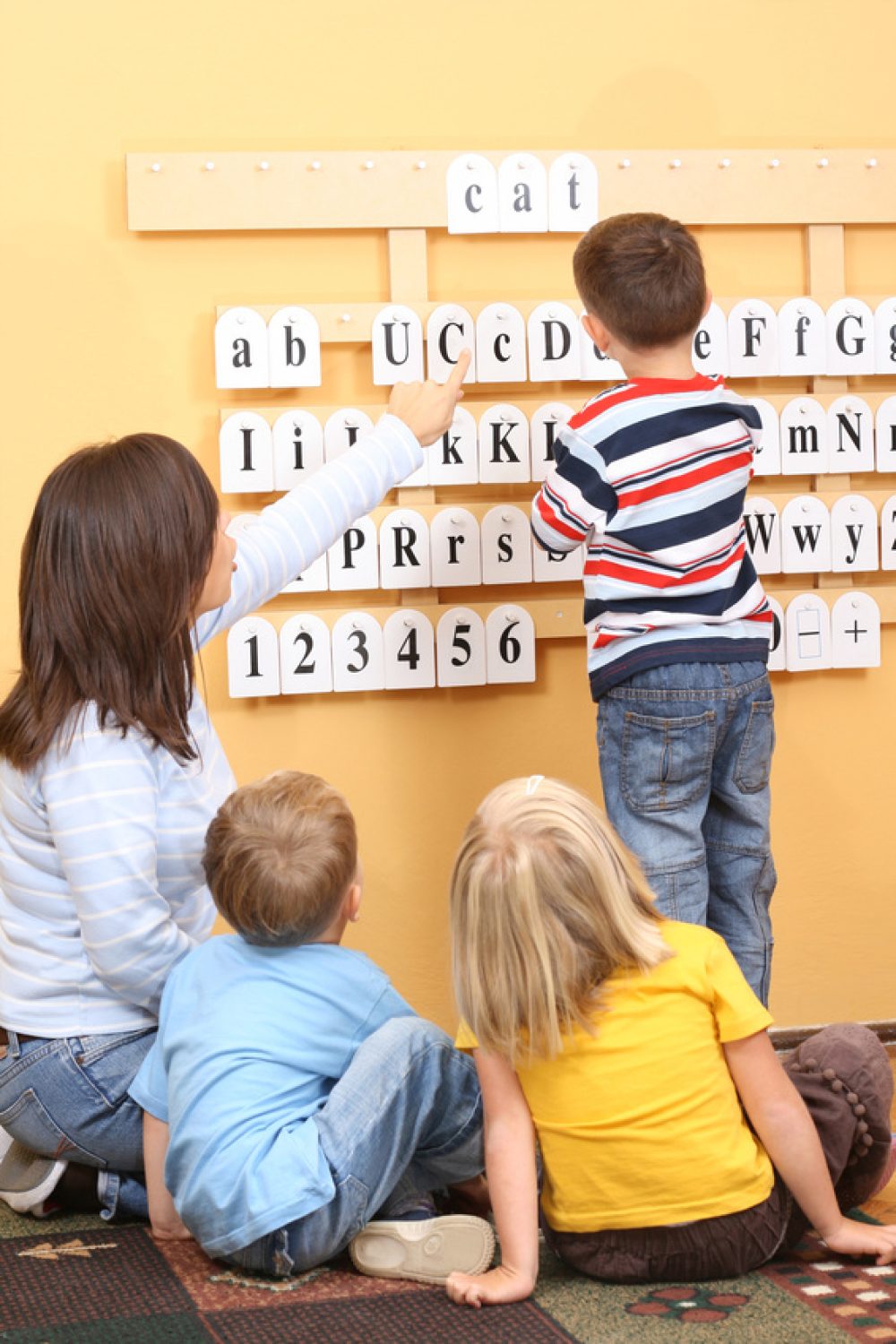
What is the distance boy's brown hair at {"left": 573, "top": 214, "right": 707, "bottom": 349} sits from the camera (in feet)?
5.28

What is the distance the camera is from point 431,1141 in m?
1.33

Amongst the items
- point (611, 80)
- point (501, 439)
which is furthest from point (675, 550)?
point (611, 80)

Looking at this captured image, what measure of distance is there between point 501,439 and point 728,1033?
0.91m

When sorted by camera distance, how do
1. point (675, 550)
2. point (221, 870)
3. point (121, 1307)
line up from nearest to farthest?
1. point (121, 1307)
2. point (221, 870)
3. point (675, 550)

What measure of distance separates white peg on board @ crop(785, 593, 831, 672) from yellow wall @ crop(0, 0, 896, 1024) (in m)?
0.04

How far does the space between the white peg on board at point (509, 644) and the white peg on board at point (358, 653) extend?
134 millimetres

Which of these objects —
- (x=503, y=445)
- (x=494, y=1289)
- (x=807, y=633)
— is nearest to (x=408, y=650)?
(x=503, y=445)

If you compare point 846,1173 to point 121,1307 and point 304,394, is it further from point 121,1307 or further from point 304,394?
point 304,394

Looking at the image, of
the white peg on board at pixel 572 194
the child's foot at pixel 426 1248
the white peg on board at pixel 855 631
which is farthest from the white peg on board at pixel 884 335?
the child's foot at pixel 426 1248

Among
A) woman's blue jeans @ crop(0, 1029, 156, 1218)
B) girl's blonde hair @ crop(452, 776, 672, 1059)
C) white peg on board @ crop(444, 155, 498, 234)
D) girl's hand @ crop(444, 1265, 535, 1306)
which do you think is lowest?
girl's hand @ crop(444, 1265, 535, 1306)

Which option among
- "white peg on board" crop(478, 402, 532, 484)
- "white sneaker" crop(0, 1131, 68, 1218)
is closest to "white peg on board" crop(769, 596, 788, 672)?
"white peg on board" crop(478, 402, 532, 484)

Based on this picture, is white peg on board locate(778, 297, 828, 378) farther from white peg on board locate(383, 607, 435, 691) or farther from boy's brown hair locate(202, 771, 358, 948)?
boy's brown hair locate(202, 771, 358, 948)

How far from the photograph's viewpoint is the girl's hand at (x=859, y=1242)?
4.04 feet

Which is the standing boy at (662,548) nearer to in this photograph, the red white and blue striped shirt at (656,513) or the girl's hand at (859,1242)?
the red white and blue striped shirt at (656,513)
